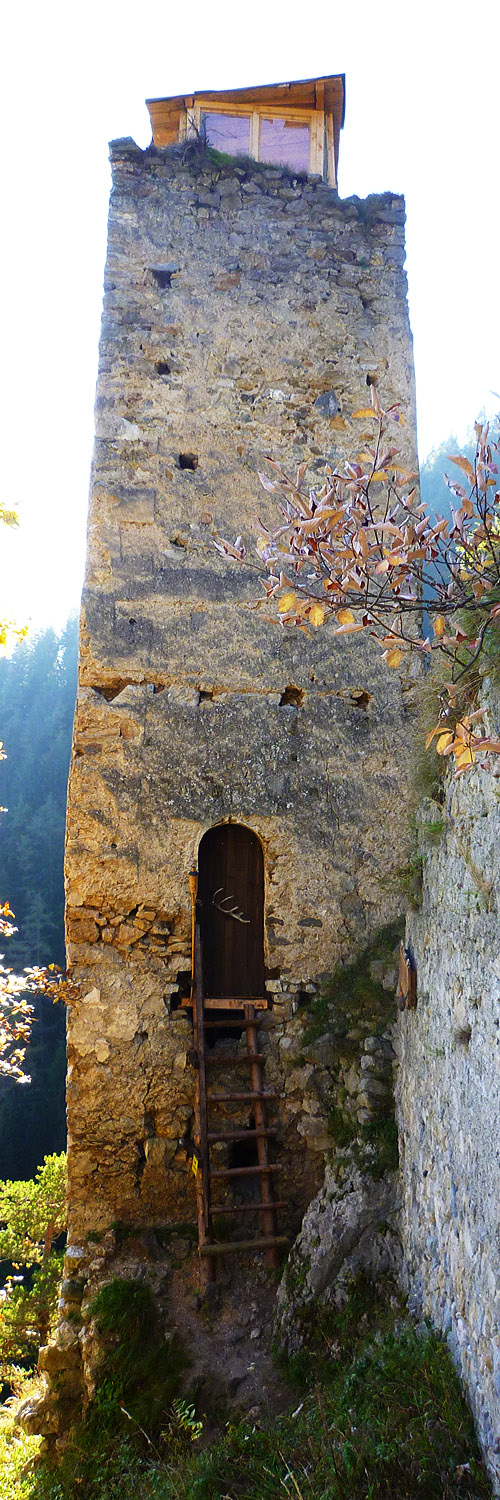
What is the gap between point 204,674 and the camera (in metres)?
5.78

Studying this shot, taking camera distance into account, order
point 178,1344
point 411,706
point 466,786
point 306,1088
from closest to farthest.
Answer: point 466,786, point 178,1344, point 306,1088, point 411,706

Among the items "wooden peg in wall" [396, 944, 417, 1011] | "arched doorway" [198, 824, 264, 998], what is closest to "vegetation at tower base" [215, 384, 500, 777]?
"wooden peg in wall" [396, 944, 417, 1011]

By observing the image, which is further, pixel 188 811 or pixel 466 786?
pixel 188 811

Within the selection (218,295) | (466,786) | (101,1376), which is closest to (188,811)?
(466,786)

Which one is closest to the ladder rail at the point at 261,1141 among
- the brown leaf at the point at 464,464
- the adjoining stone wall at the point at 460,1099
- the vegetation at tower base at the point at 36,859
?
the adjoining stone wall at the point at 460,1099

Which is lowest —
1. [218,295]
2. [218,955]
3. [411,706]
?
[218,955]

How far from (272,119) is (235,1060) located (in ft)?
23.4

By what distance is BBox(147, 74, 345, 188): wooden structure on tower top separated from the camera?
274 inches

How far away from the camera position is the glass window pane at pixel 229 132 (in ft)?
22.8

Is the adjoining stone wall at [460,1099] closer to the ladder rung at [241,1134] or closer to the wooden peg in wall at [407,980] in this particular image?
the wooden peg in wall at [407,980]

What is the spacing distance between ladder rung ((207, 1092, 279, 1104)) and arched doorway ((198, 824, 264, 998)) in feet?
2.03

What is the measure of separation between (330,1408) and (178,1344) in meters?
1.28

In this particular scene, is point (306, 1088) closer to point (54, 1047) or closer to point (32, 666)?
point (54, 1047)

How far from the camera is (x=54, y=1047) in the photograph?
17828 mm
